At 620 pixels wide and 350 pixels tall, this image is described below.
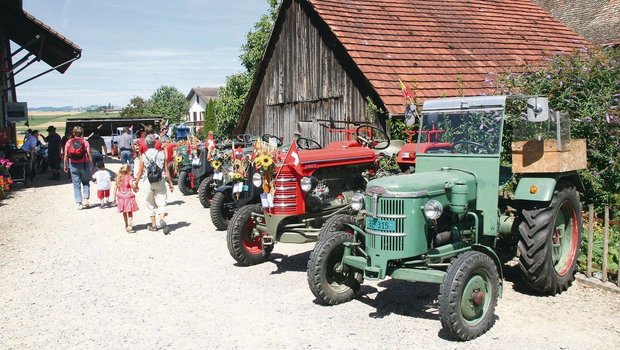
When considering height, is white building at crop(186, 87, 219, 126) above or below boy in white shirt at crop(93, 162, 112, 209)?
above

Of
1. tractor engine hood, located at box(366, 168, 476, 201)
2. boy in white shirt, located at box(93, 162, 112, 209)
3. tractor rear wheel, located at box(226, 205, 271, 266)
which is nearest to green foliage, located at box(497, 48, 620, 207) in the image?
tractor engine hood, located at box(366, 168, 476, 201)

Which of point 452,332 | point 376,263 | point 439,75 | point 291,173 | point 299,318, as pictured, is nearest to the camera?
point 452,332

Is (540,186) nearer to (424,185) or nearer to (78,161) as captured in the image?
(424,185)

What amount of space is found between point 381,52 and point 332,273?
714 cm

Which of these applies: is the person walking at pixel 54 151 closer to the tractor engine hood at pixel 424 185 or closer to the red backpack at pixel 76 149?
the red backpack at pixel 76 149

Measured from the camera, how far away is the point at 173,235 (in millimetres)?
9102

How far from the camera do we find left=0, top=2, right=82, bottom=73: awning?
18036 mm

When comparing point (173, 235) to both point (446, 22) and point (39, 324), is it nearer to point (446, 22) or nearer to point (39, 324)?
point (39, 324)

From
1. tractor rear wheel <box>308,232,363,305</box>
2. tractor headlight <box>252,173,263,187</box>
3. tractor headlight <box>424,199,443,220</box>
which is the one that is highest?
tractor headlight <box>252,173,263,187</box>

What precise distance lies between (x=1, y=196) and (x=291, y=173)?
9758 mm

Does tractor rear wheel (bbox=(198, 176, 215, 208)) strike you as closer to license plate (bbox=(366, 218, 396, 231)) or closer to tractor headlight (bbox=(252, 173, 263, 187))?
tractor headlight (bbox=(252, 173, 263, 187))

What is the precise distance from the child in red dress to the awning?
11.0 m

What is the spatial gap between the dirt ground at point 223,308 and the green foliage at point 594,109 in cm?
281

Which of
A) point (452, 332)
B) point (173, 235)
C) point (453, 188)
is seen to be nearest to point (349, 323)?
point (452, 332)
